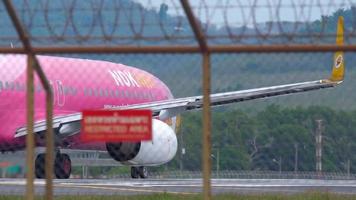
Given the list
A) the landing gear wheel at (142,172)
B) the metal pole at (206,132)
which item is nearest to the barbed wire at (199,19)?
the metal pole at (206,132)

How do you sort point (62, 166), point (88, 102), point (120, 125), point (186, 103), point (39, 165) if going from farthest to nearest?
point (88, 102)
point (62, 166)
point (186, 103)
point (39, 165)
point (120, 125)

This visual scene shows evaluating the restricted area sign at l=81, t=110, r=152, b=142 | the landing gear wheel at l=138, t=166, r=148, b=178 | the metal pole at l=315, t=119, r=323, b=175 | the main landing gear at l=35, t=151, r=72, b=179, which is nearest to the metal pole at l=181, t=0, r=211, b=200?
the restricted area sign at l=81, t=110, r=152, b=142

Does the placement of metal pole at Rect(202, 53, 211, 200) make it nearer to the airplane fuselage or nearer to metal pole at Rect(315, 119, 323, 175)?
metal pole at Rect(315, 119, 323, 175)

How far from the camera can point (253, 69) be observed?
46.1 ft

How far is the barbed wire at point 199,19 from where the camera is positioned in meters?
9.53

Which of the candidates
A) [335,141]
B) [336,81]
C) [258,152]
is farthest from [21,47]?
[258,152]

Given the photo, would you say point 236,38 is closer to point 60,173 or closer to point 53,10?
point 53,10

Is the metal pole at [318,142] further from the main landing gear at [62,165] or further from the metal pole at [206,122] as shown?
the metal pole at [206,122]

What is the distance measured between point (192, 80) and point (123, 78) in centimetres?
1342

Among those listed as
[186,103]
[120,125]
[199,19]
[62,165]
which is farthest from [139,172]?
[199,19]

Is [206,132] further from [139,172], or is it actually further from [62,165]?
[139,172]

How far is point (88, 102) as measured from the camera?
1021 inches

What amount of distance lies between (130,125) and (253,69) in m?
4.52

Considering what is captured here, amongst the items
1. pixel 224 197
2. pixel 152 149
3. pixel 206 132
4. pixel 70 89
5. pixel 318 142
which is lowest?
pixel 224 197
